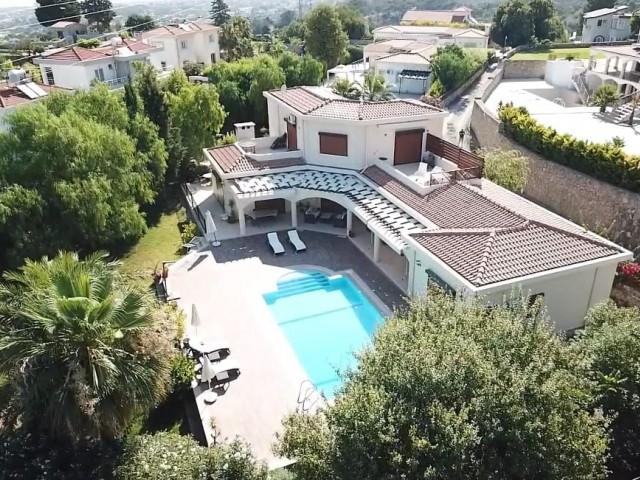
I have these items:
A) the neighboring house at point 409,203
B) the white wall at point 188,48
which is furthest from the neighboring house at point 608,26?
the neighboring house at point 409,203

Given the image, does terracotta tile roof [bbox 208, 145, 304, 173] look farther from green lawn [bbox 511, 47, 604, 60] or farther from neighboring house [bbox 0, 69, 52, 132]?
green lawn [bbox 511, 47, 604, 60]

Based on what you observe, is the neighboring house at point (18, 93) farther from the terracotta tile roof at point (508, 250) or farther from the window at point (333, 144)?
the terracotta tile roof at point (508, 250)

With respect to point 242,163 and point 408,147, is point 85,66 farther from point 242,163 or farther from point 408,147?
point 408,147

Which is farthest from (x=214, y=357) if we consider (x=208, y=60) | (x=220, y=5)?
(x=220, y=5)

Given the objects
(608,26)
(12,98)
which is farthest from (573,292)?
(608,26)

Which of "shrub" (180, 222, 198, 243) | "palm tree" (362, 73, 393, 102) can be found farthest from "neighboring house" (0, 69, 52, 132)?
"palm tree" (362, 73, 393, 102)
